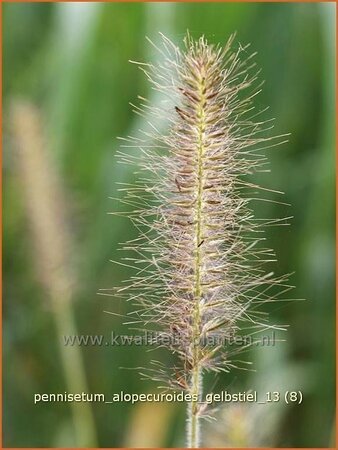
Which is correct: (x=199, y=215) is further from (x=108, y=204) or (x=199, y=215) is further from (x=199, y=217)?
(x=108, y=204)

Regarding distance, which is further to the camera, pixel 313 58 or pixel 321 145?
pixel 313 58

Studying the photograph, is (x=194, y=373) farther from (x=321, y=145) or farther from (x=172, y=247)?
(x=321, y=145)

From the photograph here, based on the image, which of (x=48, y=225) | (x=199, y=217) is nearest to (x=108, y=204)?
(x=48, y=225)

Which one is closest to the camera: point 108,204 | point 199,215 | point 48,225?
point 199,215

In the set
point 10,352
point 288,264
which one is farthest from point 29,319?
point 288,264

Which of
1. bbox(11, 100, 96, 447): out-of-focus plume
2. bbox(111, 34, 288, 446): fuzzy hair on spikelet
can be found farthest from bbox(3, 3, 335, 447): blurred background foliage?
bbox(111, 34, 288, 446): fuzzy hair on spikelet

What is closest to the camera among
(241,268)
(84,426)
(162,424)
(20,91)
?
(241,268)

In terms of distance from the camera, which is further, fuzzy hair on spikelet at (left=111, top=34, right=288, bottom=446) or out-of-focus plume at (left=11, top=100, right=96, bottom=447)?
out-of-focus plume at (left=11, top=100, right=96, bottom=447)

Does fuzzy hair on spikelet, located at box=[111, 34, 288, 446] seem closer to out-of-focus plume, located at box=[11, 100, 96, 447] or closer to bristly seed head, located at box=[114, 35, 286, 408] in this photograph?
bristly seed head, located at box=[114, 35, 286, 408]

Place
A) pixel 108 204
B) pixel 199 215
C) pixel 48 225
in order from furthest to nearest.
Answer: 1. pixel 108 204
2. pixel 48 225
3. pixel 199 215
